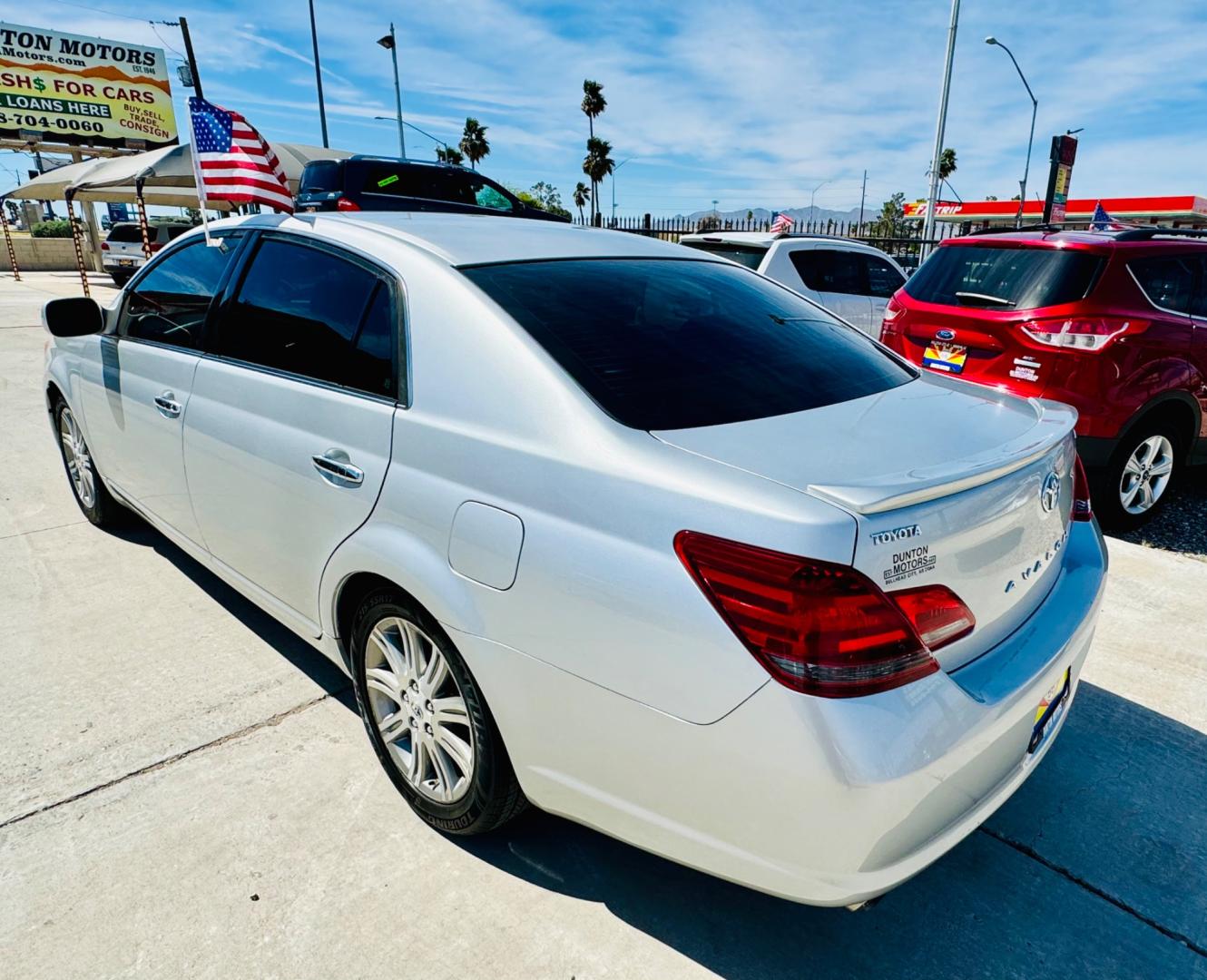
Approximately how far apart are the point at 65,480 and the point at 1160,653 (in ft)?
20.8

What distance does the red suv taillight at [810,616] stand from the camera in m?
1.40

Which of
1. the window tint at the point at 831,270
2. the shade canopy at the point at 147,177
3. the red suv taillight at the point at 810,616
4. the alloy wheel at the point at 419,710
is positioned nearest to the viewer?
the red suv taillight at the point at 810,616

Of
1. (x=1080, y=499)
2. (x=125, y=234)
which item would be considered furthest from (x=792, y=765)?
(x=125, y=234)

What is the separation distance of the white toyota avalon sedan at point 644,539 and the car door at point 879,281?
607 centimetres

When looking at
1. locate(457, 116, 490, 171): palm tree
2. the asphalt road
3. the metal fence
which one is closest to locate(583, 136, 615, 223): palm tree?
locate(457, 116, 490, 171): palm tree

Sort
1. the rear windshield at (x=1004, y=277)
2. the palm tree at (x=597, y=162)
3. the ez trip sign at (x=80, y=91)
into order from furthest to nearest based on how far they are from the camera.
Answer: the palm tree at (x=597, y=162)
the ez trip sign at (x=80, y=91)
the rear windshield at (x=1004, y=277)

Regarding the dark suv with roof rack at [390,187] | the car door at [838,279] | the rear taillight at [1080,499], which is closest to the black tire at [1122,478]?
the rear taillight at [1080,499]

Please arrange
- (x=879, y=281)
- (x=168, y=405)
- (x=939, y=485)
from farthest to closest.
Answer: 1. (x=879, y=281)
2. (x=168, y=405)
3. (x=939, y=485)

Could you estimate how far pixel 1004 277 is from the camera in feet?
15.9

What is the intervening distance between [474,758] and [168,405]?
1999mm

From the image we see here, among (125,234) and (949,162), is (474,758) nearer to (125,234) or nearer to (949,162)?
(125,234)

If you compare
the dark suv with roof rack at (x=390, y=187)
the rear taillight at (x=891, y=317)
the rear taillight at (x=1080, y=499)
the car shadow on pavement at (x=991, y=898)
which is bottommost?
the car shadow on pavement at (x=991, y=898)

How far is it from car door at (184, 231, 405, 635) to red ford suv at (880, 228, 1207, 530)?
3.86 m

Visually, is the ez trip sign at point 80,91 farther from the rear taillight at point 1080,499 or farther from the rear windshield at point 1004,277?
the rear taillight at point 1080,499
